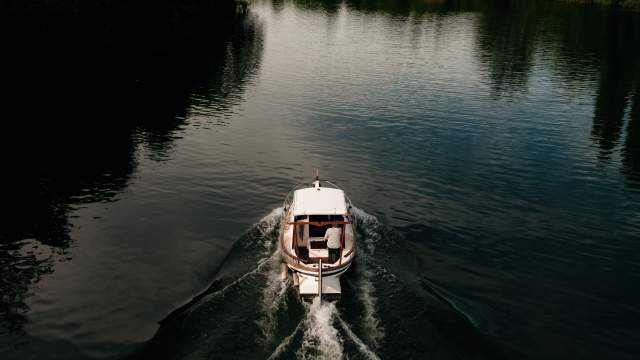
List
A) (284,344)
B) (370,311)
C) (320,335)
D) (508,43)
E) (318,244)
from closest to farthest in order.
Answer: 1. (284,344)
2. (320,335)
3. (370,311)
4. (318,244)
5. (508,43)

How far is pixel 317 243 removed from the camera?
32.6 meters

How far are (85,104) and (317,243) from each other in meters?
48.7

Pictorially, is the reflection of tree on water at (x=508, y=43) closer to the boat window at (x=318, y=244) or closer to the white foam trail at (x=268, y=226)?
the white foam trail at (x=268, y=226)

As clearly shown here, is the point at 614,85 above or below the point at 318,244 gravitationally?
above

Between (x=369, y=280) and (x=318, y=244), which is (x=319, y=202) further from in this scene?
(x=369, y=280)

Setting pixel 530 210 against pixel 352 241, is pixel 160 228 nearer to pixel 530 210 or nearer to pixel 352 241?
pixel 352 241

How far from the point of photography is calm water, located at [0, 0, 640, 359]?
26.7m

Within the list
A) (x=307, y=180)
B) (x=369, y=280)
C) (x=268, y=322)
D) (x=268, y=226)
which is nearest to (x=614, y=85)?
(x=307, y=180)

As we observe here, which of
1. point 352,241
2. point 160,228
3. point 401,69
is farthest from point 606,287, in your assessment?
point 401,69

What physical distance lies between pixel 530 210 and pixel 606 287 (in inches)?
444

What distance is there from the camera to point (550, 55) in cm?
11194

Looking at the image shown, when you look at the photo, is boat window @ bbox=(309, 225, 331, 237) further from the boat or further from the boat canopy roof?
the boat canopy roof

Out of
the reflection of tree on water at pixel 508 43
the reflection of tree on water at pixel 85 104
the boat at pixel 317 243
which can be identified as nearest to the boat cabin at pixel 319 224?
the boat at pixel 317 243

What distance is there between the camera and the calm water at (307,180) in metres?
26.7
